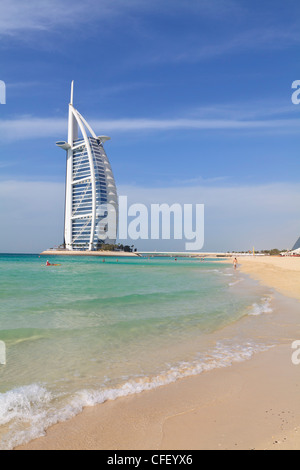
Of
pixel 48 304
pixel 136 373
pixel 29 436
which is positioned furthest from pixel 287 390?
pixel 48 304

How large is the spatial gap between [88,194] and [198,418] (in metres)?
137

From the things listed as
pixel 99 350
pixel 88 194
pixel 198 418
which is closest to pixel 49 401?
pixel 198 418

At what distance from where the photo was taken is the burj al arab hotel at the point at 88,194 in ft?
445

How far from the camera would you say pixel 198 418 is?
358cm

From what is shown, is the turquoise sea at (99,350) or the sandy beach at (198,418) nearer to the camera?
the sandy beach at (198,418)

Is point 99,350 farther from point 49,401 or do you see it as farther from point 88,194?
point 88,194

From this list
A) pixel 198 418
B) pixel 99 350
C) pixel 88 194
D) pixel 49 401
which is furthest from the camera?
pixel 88 194

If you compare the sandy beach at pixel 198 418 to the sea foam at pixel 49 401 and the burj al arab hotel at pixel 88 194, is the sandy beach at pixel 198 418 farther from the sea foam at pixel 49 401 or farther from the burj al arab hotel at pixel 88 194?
the burj al arab hotel at pixel 88 194

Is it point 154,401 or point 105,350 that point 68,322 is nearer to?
point 105,350

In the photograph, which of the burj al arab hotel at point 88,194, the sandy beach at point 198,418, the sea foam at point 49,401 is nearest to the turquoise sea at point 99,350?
the sea foam at point 49,401

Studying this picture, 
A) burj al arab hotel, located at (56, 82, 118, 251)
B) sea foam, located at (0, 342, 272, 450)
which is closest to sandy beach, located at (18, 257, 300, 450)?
sea foam, located at (0, 342, 272, 450)

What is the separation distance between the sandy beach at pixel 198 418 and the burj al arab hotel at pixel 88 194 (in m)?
131

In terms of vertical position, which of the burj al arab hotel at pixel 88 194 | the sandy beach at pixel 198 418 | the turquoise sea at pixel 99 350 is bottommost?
the turquoise sea at pixel 99 350

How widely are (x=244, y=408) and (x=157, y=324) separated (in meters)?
5.47
